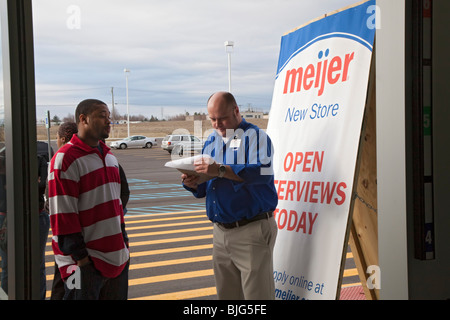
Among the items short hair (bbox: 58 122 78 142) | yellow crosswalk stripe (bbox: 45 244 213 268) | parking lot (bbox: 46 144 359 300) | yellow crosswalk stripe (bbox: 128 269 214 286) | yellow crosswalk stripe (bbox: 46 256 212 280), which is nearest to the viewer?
short hair (bbox: 58 122 78 142)

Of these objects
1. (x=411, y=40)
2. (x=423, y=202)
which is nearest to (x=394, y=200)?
(x=423, y=202)

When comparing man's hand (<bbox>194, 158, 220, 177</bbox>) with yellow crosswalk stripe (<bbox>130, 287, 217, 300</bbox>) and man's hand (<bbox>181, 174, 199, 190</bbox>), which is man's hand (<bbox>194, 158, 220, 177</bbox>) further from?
yellow crosswalk stripe (<bbox>130, 287, 217, 300</bbox>)

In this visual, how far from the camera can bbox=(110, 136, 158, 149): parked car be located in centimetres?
3388

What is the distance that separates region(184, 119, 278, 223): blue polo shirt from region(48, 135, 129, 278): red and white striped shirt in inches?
23.8

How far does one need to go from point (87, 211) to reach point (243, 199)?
89 cm

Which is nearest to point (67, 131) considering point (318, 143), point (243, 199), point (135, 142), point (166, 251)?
point (243, 199)

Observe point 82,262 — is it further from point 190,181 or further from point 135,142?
point 135,142

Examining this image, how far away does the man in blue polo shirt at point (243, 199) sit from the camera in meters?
2.76

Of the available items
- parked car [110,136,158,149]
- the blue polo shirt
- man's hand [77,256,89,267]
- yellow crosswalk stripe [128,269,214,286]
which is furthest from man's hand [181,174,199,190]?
parked car [110,136,158,149]

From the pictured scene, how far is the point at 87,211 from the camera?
2.56 meters

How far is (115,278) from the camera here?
275 centimetres

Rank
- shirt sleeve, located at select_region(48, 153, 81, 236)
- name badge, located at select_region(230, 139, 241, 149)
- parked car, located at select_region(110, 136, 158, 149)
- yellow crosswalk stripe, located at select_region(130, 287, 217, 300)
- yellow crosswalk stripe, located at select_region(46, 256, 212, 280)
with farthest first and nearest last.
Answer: parked car, located at select_region(110, 136, 158, 149), yellow crosswalk stripe, located at select_region(46, 256, 212, 280), yellow crosswalk stripe, located at select_region(130, 287, 217, 300), name badge, located at select_region(230, 139, 241, 149), shirt sleeve, located at select_region(48, 153, 81, 236)

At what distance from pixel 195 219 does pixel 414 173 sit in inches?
302

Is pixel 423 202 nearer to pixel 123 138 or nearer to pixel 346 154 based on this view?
pixel 346 154
